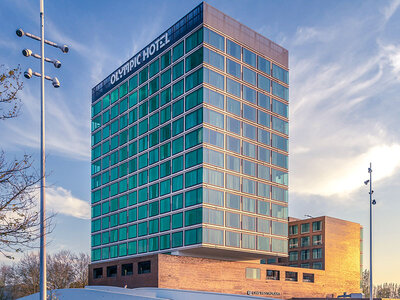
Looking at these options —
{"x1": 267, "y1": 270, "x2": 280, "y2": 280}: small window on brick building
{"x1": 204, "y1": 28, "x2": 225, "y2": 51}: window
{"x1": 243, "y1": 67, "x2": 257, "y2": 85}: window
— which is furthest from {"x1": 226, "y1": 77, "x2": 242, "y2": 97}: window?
{"x1": 267, "y1": 270, "x2": 280, "y2": 280}: small window on brick building

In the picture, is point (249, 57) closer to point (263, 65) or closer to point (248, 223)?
point (263, 65)

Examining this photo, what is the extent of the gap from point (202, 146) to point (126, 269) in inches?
854

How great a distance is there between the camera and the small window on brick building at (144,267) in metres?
60.8

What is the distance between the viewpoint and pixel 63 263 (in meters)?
97.6

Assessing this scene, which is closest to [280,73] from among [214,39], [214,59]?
[214,59]

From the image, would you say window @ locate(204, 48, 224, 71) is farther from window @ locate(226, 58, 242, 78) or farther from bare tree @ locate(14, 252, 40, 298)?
bare tree @ locate(14, 252, 40, 298)

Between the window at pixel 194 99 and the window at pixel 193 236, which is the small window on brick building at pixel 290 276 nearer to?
the window at pixel 193 236

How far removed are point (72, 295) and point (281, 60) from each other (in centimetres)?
4512

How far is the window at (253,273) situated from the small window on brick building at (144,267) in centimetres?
1514

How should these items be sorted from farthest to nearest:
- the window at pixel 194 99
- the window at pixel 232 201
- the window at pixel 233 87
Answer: the window at pixel 233 87, the window at pixel 232 201, the window at pixel 194 99

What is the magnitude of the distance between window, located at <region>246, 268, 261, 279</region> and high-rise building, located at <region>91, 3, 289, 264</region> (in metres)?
2.41

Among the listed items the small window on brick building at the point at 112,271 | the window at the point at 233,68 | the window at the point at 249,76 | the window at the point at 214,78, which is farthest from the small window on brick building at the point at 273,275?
the window at the point at 233,68

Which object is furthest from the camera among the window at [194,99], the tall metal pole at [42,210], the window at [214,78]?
the window at [214,78]

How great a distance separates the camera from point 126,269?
2643 inches
